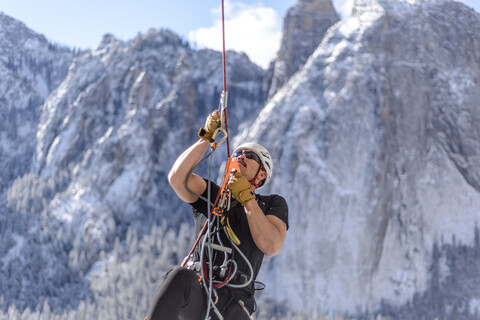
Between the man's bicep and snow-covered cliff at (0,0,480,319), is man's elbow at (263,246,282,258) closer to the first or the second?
the man's bicep

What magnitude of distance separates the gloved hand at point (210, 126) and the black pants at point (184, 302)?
147 centimetres

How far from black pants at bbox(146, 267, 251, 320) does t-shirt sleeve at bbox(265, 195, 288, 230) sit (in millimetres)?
1016

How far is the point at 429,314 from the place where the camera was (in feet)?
230

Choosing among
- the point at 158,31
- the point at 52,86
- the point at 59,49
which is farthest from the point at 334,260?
the point at 59,49

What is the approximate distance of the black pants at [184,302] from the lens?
14.5 feet

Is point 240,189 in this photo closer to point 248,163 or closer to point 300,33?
point 248,163

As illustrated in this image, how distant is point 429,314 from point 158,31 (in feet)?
361

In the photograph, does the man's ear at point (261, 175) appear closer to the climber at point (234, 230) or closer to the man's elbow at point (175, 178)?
the climber at point (234, 230)

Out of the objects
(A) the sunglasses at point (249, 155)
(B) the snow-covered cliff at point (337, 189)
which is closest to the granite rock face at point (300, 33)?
(B) the snow-covered cliff at point (337, 189)

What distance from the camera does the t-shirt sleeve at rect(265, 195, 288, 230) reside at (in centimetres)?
518

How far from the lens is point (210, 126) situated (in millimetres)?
5129

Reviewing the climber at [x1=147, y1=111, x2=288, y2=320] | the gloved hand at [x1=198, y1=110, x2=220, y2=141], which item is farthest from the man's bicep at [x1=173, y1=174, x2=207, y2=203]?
the gloved hand at [x1=198, y1=110, x2=220, y2=141]

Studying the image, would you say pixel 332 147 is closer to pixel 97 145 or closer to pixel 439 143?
pixel 439 143

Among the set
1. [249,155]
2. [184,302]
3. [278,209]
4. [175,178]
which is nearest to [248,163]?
[249,155]
